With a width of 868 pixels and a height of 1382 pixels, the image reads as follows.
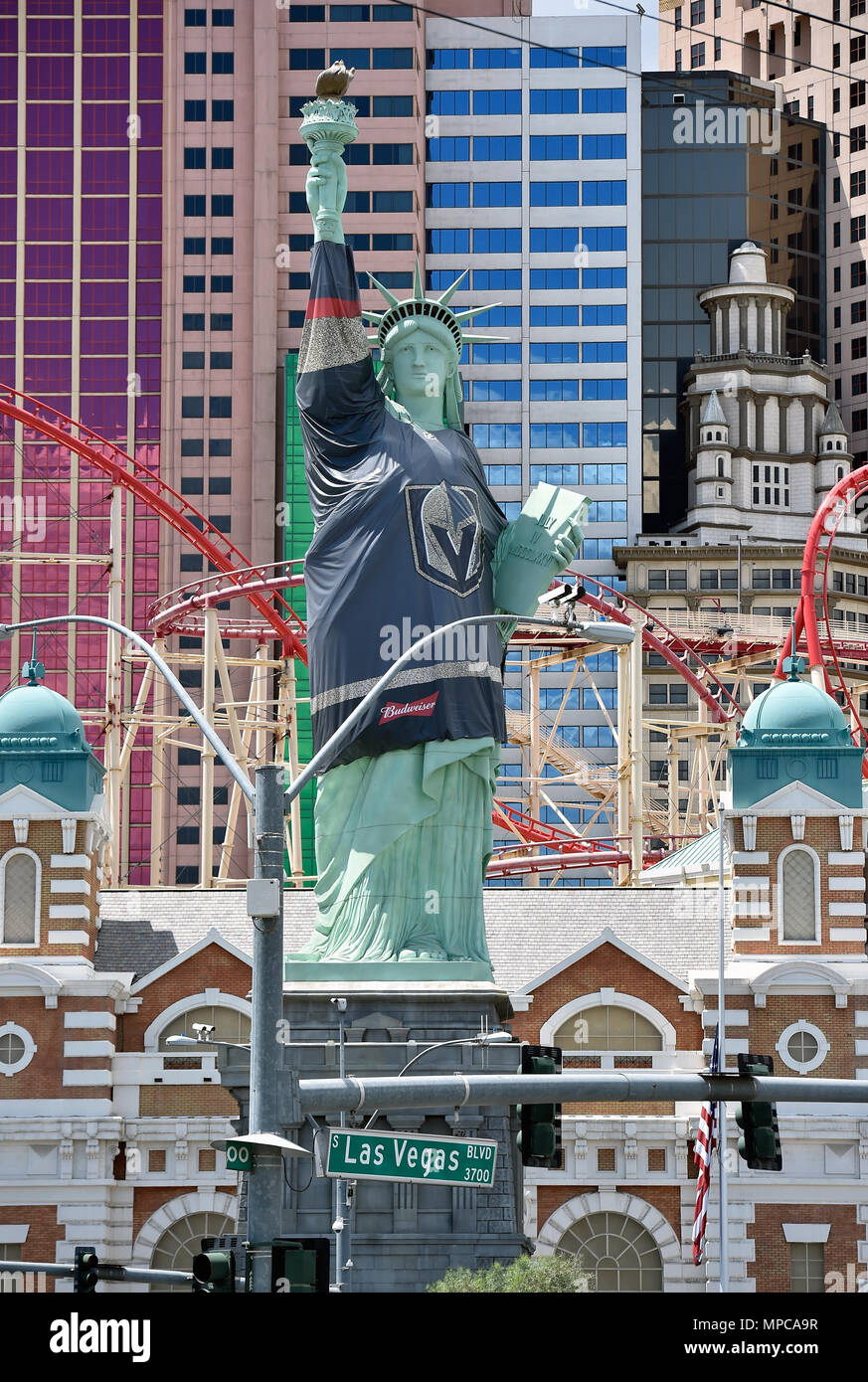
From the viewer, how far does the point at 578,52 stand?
98.8 meters

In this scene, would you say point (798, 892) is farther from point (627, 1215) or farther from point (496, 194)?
point (496, 194)

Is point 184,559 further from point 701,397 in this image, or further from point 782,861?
point 782,861

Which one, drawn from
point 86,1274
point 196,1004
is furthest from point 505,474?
point 86,1274

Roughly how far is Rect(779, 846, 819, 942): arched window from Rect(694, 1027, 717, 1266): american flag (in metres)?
4.13

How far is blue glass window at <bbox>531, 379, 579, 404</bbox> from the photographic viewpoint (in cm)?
9888

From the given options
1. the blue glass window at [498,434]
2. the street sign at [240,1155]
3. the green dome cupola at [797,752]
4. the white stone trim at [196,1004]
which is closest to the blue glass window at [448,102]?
the blue glass window at [498,434]

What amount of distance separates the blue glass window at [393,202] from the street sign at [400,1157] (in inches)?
3059

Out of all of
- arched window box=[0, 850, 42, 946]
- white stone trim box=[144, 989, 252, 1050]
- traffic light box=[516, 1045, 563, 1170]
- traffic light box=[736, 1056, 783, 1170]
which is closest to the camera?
traffic light box=[516, 1045, 563, 1170]

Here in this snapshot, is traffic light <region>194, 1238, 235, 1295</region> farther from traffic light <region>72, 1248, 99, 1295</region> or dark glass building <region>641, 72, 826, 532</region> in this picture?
dark glass building <region>641, 72, 826, 532</region>

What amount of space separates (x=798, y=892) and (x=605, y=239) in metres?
60.4

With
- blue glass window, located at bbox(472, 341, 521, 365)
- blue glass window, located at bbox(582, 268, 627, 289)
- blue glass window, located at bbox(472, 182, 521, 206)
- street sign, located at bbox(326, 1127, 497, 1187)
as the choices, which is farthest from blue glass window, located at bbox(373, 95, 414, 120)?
street sign, located at bbox(326, 1127, 497, 1187)

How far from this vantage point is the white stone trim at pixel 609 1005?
139 ft

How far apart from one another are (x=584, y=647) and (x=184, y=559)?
36.0 meters

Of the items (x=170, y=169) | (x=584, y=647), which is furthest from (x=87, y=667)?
(x=584, y=647)
